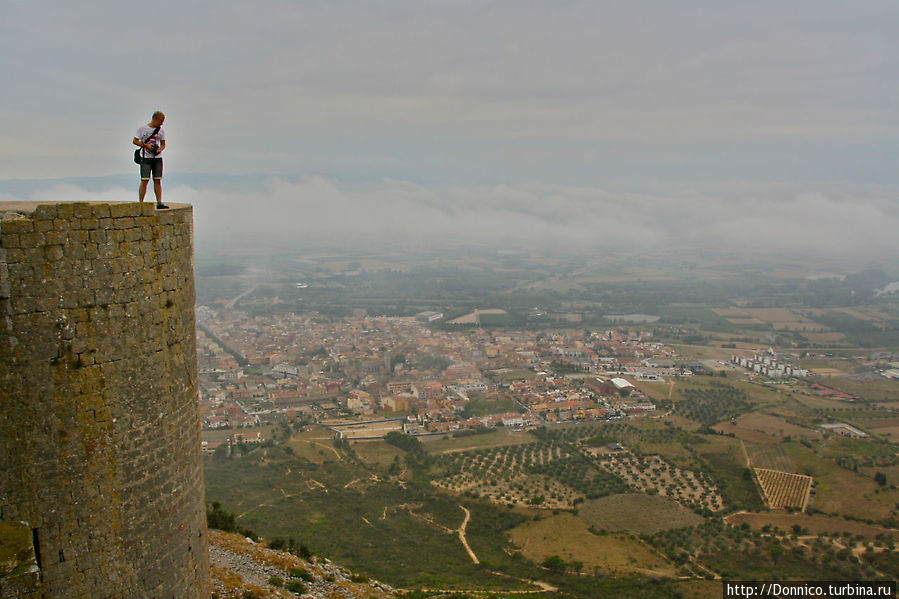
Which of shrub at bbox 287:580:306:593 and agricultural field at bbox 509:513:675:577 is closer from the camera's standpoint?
shrub at bbox 287:580:306:593

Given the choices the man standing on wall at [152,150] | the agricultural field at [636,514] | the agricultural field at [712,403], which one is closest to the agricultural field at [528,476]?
the agricultural field at [636,514]

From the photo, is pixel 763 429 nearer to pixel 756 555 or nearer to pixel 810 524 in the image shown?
pixel 810 524

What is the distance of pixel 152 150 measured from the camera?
149 inches

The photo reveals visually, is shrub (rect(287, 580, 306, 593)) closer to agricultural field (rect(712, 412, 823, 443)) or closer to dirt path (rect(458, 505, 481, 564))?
dirt path (rect(458, 505, 481, 564))

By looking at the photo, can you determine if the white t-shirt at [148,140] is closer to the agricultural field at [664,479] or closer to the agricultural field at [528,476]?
the agricultural field at [528,476]

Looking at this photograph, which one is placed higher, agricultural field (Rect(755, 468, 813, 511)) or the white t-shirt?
the white t-shirt

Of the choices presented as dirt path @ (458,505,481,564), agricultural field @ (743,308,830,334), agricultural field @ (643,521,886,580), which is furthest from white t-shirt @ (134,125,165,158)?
agricultural field @ (743,308,830,334)

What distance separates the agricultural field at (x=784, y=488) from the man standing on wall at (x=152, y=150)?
26.3 meters

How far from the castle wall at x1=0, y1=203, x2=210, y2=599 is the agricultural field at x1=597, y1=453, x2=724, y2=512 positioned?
2386 cm

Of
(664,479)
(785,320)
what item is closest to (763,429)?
(664,479)

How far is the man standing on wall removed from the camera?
12.2 feet

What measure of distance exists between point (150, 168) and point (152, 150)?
0.12 meters

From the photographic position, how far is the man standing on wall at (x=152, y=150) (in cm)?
373

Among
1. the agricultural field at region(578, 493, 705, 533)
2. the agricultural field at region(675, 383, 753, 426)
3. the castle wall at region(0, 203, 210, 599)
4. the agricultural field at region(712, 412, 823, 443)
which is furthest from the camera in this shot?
the agricultural field at region(675, 383, 753, 426)
